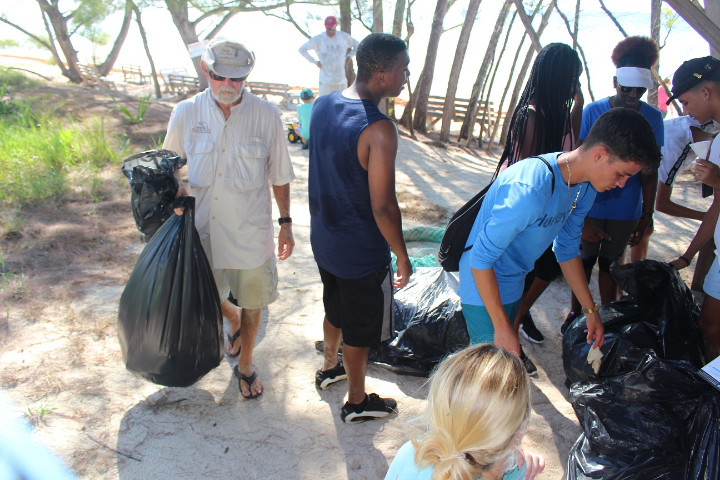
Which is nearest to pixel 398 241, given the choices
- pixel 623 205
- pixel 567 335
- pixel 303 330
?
pixel 567 335

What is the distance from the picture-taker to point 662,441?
1.79 m

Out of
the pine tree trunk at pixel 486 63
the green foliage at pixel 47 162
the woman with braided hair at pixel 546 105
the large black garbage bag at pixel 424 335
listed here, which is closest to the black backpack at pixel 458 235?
the woman with braided hair at pixel 546 105

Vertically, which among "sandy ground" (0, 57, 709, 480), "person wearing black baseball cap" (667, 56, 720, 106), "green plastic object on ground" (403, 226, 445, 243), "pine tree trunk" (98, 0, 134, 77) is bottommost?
"sandy ground" (0, 57, 709, 480)

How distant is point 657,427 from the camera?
71.1 inches

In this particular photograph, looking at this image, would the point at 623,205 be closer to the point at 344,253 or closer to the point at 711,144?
the point at 711,144

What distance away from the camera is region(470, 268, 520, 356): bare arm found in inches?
65.6

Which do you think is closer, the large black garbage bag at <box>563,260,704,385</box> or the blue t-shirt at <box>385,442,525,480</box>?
the blue t-shirt at <box>385,442,525,480</box>

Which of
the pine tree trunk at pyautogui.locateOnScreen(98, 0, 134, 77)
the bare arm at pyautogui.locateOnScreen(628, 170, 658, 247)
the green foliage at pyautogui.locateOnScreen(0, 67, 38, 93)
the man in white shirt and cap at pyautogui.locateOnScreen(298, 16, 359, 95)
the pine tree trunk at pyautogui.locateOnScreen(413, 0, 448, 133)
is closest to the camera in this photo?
the bare arm at pyautogui.locateOnScreen(628, 170, 658, 247)

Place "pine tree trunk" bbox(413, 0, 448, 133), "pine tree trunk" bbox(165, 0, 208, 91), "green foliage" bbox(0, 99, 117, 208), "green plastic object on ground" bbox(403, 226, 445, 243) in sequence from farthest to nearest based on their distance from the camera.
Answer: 1. "pine tree trunk" bbox(165, 0, 208, 91)
2. "pine tree trunk" bbox(413, 0, 448, 133)
3. "green foliage" bbox(0, 99, 117, 208)
4. "green plastic object on ground" bbox(403, 226, 445, 243)

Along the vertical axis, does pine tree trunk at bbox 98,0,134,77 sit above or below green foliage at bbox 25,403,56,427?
above

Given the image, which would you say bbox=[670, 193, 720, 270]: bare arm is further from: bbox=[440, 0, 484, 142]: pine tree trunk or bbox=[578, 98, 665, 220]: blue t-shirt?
bbox=[440, 0, 484, 142]: pine tree trunk

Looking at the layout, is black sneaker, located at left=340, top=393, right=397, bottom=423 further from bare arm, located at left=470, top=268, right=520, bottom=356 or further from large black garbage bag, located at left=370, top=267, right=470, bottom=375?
bare arm, located at left=470, top=268, right=520, bottom=356

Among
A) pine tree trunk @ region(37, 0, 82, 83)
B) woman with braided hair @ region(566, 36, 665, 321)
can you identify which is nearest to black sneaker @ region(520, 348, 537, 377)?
woman with braided hair @ region(566, 36, 665, 321)

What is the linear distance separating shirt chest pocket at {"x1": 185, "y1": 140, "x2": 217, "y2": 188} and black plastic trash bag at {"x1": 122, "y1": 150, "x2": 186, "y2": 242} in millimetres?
59
